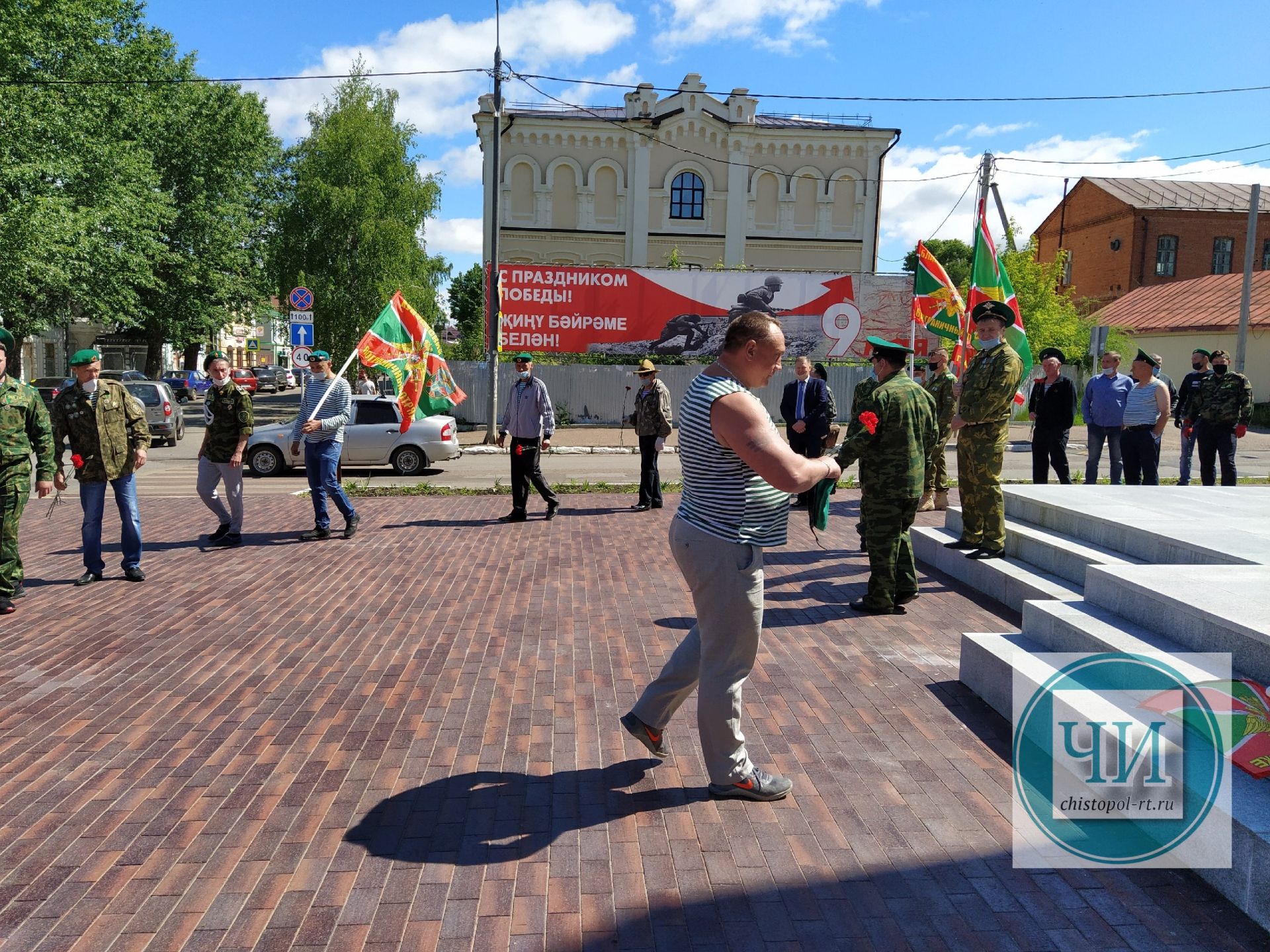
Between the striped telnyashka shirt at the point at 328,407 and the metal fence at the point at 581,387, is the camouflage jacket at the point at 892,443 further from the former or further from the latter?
the metal fence at the point at 581,387

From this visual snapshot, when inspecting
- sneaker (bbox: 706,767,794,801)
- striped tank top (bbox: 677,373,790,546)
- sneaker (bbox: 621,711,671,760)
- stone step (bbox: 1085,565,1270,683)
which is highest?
striped tank top (bbox: 677,373,790,546)

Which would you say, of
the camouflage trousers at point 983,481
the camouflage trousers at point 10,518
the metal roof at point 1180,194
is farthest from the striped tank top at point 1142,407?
the metal roof at point 1180,194

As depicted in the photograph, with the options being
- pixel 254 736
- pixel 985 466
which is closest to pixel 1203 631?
pixel 985 466

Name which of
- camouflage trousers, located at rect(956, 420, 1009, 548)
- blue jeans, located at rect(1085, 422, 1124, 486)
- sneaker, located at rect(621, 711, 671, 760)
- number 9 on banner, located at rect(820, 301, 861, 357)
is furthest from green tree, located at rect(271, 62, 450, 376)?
sneaker, located at rect(621, 711, 671, 760)

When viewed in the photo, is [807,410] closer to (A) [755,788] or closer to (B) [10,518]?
(A) [755,788]

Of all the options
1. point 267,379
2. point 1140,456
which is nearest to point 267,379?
point 267,379

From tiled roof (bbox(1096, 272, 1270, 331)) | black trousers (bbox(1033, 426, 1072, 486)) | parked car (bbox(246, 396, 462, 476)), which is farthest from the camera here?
tiled roof (bbox(1096, 272, 1270, 331))

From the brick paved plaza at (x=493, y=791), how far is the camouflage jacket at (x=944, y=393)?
11.0ft

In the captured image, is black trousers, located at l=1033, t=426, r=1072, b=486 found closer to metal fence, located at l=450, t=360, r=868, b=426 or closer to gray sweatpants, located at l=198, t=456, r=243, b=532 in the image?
gray sweatpants, located at l=198, t=456, r=243, b=532

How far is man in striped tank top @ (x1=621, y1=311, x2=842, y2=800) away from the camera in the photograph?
333cm

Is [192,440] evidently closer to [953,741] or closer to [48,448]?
[48,448]

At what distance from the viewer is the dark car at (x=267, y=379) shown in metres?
57.7

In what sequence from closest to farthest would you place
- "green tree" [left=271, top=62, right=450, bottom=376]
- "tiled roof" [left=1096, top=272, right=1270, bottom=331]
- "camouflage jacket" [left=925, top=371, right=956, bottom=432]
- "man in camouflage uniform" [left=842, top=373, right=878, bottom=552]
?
"man in camouflage uniform" [left=842, top=373, right=878, bottom=552], "camouflage jacket" [left=925, top=371, right=956, bottom=432], "green tree" [left=271, top=62, right=450, bottom=376], "tiled roof" [left=1096, top=272, right=1270, bottom=331]

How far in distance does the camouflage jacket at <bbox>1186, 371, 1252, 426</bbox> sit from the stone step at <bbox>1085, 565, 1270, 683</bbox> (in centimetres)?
748
